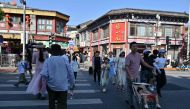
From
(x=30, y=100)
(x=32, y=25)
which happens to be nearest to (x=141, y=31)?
(x=32, y=25)

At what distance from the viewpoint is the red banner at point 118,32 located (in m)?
45.6

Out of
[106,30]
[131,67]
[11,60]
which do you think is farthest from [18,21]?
[131,67]

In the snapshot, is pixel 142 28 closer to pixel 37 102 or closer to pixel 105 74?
pixel 105 74

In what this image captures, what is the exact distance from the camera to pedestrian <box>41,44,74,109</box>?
6816mm

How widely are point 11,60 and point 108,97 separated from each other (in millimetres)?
22097

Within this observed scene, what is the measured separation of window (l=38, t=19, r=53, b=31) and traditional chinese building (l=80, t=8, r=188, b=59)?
736 centimetres

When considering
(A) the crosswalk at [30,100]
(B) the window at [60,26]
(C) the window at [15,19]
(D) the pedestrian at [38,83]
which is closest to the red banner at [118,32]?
(B) the window at [60,26]

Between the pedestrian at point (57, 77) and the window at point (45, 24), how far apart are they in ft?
140

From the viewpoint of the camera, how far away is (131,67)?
944cm

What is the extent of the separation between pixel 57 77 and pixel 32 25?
42.2m

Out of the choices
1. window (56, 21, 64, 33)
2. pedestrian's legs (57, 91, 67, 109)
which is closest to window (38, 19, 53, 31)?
window (56, 21, 64, 33)

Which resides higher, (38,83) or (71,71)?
(71,71)

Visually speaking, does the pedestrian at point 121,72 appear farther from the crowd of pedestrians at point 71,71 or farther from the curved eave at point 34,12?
the curved eave at point 34,12

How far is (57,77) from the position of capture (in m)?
6.86
